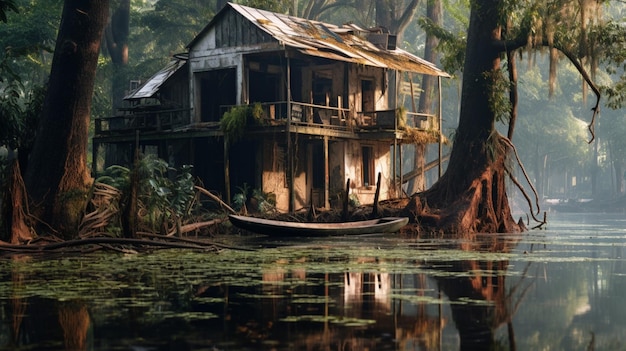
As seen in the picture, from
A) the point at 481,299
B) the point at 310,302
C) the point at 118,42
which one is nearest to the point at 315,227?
the point at 481,299

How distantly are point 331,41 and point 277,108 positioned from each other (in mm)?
3358

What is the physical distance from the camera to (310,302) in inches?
450

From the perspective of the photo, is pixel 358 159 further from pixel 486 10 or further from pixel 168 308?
pixel 168 308

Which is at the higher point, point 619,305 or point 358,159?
point 358,159

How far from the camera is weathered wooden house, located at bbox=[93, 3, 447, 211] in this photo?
36750 millimetres

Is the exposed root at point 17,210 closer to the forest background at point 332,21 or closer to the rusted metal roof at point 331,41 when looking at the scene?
the forest background at point 332,21

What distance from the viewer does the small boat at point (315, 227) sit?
90.1 ft

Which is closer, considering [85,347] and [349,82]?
[85,347]

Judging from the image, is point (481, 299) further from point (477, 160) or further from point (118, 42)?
point (118, 42)

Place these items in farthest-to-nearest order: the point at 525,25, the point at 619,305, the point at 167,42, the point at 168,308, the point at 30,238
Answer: the point at 167,42
the point at 525,25
the point at 30,238
the point at 619,305
the point at 168,308

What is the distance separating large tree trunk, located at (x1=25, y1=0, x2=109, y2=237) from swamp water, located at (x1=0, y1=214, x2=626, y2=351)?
3.13m

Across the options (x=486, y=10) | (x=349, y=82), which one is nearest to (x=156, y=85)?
(x=349, y=82)

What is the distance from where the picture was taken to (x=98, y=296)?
12.0 metres

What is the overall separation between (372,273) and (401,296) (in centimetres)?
341
